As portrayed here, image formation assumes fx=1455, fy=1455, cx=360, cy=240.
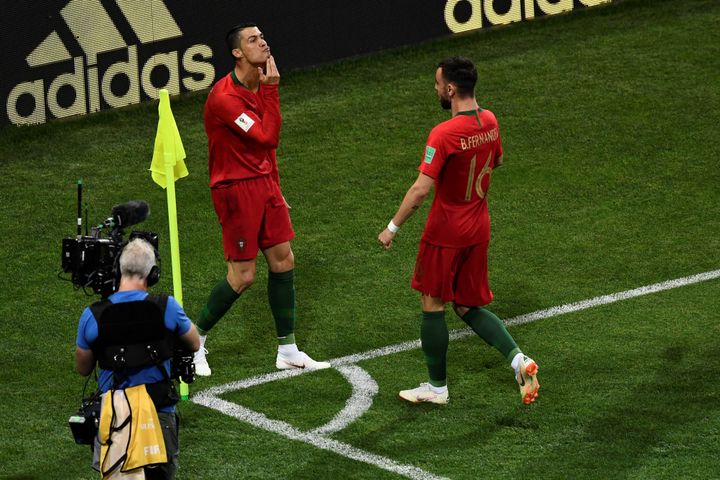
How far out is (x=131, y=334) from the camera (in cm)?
665

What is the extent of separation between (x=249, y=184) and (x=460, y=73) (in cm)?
159

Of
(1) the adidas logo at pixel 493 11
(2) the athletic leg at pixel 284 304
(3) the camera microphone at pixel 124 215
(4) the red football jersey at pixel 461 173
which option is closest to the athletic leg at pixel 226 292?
(2) the athletic leg at pixel 284 304

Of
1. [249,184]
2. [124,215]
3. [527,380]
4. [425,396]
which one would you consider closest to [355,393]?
[425,396]

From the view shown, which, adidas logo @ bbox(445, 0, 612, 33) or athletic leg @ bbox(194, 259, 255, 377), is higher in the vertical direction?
adidas logo @ bbox(445, 0, 612, 33)

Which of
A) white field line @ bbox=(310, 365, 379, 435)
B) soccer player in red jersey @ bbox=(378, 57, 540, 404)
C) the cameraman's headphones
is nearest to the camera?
the cameraman's headphones

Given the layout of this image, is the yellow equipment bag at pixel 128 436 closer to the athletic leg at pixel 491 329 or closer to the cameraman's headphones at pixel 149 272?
the cameraman's headphones at pixel 149 272

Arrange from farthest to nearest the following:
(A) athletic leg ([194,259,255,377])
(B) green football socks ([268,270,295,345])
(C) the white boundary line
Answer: (B) green football socks ([268,270,295,345]) → (A) athletic leg ([194,259,255,377]) → (C) the white boundary line

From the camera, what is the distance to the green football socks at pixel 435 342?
8641 millimetres

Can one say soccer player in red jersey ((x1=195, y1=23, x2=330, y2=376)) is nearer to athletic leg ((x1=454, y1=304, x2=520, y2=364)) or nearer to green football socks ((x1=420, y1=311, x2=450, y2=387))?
green football socks ((x1=420, y1=311, x2=450, y2=387))

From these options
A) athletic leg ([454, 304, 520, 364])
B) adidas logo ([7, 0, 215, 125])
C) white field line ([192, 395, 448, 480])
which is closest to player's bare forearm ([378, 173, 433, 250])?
athletic leg ([454, 304, 520, 364])

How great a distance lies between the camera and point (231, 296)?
9250 mm

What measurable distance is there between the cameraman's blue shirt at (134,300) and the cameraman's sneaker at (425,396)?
2237mm

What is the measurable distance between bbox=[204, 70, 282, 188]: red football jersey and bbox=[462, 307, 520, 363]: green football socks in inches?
62.6

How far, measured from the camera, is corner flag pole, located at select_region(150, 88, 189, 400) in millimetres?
8883
